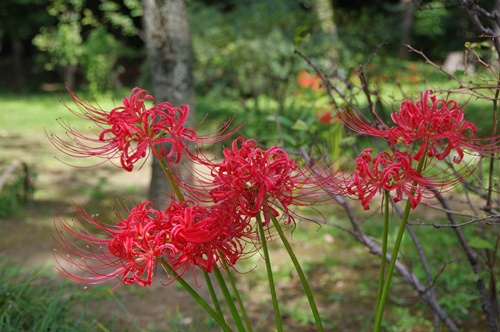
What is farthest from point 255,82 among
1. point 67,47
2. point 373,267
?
point 67,47

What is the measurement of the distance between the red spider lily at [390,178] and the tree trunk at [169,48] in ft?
9.79

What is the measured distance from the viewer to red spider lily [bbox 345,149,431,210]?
131 centimetres

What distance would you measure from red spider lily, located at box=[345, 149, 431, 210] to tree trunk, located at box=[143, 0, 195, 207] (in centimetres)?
298

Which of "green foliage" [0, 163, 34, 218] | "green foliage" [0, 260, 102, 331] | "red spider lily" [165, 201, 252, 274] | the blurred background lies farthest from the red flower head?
Result: "green foliage" [0, 163, 34, 218]

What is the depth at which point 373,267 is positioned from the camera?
15.2ft

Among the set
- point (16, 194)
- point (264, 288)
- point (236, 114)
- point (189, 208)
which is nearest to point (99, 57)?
point (236, 114)

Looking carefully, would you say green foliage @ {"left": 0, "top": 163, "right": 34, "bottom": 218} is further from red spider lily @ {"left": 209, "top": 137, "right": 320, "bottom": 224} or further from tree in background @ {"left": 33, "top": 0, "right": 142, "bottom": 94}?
tree in background @ {"left": 33, "top": 0, "right": 142, "bottom": 94}

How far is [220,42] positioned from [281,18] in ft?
3.17

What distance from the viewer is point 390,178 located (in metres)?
1.37

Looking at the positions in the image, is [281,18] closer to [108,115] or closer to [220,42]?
[220,42]

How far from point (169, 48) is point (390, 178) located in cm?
313

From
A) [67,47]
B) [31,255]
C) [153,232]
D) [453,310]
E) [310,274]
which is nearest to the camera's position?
[153,232]

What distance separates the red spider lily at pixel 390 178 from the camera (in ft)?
4.31

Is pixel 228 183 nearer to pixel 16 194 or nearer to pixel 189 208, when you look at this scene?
pixel 189 208
